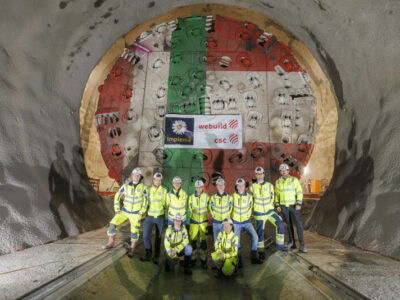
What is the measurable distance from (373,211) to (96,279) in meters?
4.70

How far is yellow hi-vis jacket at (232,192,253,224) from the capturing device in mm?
4699

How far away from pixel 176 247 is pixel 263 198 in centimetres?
186

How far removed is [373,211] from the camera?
4527 millimetres

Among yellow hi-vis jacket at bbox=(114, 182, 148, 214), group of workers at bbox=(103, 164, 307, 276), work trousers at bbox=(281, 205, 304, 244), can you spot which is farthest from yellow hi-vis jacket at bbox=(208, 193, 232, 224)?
yellow hi-vis jacket at bbox=(114, 182, 148, 214)

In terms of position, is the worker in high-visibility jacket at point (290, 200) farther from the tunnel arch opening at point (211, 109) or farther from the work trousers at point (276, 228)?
the tunnel arch opening at point (211, 109)

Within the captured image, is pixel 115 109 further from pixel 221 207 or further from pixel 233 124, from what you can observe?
pixel 221 207

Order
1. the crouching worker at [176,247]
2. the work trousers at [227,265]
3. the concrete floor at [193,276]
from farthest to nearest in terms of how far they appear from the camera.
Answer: the crouching worker at [176,247] → the work trousers at [227,265] → the concrete floor at [193,276]

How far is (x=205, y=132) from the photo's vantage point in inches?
336

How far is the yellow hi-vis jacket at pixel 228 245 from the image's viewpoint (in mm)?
4137

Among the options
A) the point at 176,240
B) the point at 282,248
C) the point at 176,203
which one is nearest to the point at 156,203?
the point at 176,203

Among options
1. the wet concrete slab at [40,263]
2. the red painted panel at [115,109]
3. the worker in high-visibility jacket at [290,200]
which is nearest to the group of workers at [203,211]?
the worker in high-visibility jacket at [290,200]

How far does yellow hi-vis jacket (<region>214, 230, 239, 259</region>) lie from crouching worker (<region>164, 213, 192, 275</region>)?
0.59 m

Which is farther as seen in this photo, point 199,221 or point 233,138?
point 233,138

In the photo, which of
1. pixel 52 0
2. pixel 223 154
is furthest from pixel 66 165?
pixel 223 154
